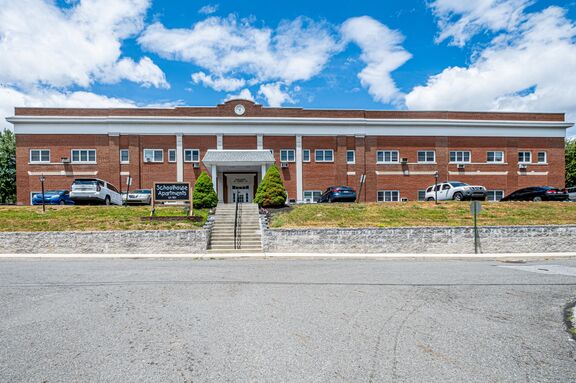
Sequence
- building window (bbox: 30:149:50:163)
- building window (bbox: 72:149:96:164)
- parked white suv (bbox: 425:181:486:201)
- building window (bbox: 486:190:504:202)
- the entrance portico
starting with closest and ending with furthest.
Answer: parked white suv (bbox: 425:181:486:201), the entrance portico, building window (bbox: 30:149:50:163), building window (bbox: 72:149:96:164), building window (bbox: 486:190:504:202)

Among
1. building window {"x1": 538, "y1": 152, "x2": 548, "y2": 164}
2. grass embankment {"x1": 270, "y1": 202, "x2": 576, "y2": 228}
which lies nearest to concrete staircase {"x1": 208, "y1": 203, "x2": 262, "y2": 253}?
grass embankment {"x1": 270, "y1": 202, "x2": 576, "y2": 228}

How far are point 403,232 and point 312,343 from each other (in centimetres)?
1481

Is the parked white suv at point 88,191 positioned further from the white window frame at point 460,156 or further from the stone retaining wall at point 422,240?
the white window frame at point 460,156

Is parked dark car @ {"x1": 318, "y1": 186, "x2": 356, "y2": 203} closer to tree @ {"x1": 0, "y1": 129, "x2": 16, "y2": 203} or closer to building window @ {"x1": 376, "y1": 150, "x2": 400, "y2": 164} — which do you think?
building window @ {"x1": 376, "y1": 150, "x2": 400, "y2": 164}

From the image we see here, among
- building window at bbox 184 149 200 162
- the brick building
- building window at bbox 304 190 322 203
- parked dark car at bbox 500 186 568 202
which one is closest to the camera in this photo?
parked dark car at bbox 500 186 568 202

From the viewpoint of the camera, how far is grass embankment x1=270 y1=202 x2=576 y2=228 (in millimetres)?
21297

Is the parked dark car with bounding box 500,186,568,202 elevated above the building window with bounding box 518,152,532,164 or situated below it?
below

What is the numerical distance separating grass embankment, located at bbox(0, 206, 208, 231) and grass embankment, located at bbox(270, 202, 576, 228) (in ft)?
18.9

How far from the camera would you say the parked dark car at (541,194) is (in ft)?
91.5

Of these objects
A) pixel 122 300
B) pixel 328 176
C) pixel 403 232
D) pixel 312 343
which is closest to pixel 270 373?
pixel 312 343

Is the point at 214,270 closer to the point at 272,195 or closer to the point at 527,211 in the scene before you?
the point at 272,195

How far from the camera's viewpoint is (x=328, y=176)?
38.7 meters

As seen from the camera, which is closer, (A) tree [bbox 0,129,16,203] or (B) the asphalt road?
(B) the asphalt road

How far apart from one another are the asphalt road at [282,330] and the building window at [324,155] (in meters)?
28.7
